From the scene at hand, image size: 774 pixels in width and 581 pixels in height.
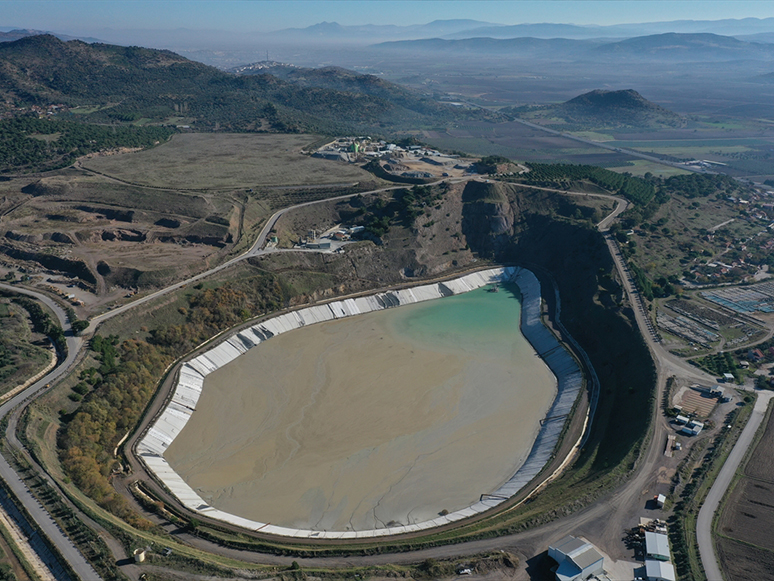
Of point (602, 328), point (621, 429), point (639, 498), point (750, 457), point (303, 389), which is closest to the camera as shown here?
point (639, 498)

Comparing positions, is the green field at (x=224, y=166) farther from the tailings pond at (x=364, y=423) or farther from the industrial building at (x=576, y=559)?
the industrial building at (x=576, y=559)

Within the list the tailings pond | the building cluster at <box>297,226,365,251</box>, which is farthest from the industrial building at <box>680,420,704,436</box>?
the building cluster at <box>297,226,365,251</box>

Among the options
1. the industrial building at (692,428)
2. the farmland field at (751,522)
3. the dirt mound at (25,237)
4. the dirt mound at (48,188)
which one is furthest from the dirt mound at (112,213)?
the farmland field at (751,522)

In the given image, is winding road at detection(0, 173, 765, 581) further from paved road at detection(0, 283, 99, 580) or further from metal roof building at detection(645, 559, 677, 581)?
metal roof building at detection(645, 559, 677, 581)

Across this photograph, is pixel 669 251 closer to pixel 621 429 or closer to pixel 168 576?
pixel 621 429

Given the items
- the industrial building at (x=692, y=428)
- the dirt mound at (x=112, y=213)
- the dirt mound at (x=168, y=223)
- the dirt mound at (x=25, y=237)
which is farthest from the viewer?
the dirt mound at (x=112, y=213)

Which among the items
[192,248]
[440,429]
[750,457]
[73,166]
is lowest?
[440,429]

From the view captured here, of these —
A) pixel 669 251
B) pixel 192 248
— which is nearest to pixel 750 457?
pixel 669 251
